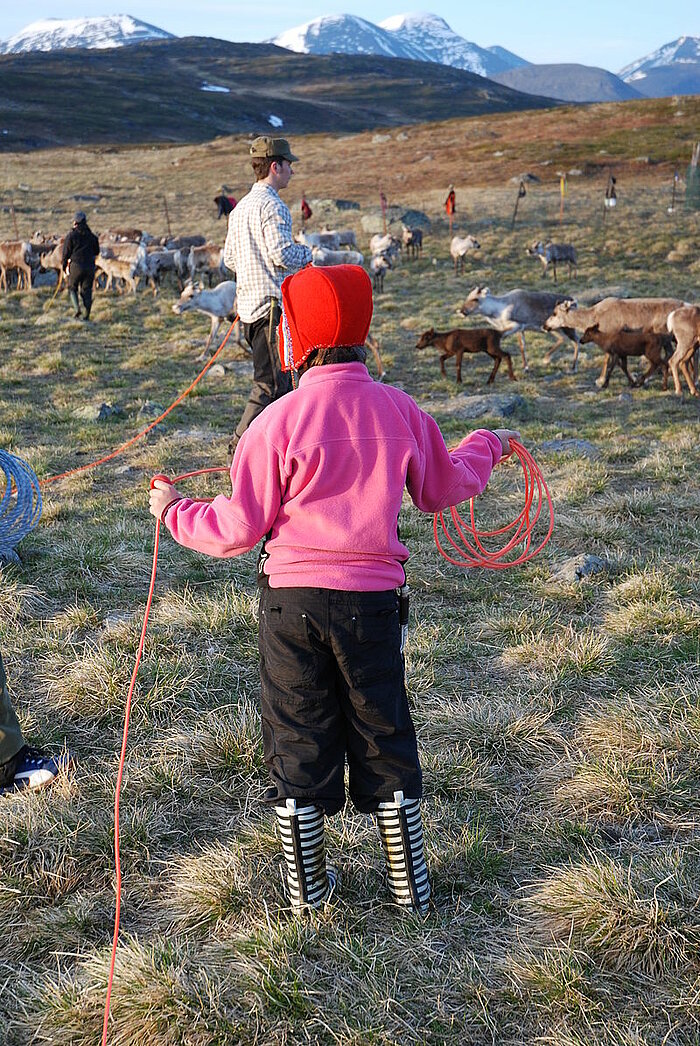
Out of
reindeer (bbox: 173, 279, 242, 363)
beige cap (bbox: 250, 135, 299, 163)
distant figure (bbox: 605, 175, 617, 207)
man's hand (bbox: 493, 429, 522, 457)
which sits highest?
distant figure (bbox: 605, 175, 617, 207)

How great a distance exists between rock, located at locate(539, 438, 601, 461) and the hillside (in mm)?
56869

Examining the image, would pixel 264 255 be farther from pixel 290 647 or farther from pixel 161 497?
pixel 290 647

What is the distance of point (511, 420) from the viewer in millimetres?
8477

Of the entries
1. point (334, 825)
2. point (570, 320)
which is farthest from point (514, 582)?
point (570, 320)

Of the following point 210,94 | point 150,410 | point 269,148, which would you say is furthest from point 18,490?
point 210,94

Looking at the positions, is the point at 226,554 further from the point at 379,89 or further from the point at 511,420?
the point at 379,89

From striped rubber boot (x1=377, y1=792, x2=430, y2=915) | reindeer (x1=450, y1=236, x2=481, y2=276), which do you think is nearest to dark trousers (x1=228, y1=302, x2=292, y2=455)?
striped rubber boot (x1=377, y1=792, x2=430, y2=915)

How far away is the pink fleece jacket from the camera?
2021 millimetres

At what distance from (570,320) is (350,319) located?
9878 millimetres

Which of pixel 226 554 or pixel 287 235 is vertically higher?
pixel 287 235

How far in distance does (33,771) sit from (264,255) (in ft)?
11.7

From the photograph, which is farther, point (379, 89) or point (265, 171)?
point (379, 89)

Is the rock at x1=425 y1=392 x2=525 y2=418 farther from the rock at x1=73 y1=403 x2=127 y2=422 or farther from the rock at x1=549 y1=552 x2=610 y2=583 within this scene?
the rock at x1=549 y1=552 x2=610 y2=583

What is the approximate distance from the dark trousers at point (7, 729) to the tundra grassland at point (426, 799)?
0.54ft
